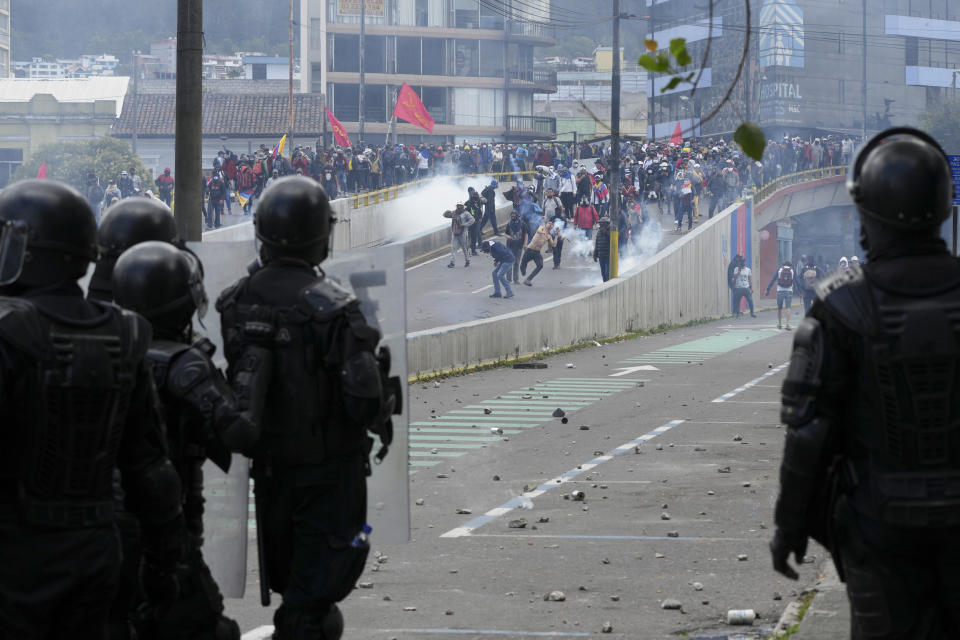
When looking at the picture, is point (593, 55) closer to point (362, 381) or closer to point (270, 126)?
point (270, 126)

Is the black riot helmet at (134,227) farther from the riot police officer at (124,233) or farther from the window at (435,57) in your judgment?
the window at (435,57)

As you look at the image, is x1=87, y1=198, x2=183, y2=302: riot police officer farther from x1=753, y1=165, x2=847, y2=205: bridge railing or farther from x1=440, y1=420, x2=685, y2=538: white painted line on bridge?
x1=753, y1=165, x2=847, y2=205: bridge railing

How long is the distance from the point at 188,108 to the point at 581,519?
14.6 feet

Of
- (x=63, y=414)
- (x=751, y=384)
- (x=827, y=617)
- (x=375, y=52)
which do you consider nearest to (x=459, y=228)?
(x=751, y=384)

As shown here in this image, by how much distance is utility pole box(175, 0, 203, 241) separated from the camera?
1174 cm

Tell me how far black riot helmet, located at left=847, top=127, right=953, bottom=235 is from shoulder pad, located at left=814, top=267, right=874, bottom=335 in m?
0.18

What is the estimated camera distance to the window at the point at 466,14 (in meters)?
92.8

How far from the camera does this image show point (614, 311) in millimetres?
32125

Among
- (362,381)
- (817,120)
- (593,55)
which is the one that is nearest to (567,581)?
(362,381)

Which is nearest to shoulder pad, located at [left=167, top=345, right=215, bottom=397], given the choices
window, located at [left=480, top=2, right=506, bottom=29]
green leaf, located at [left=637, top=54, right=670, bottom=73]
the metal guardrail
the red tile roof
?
green leaf, located at [left=637, top=54, right=670, bottom=73]

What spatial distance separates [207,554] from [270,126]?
3017 inches

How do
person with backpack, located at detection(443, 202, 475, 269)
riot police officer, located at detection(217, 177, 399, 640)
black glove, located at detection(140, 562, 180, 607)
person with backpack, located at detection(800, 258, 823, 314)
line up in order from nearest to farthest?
black glove, located at detection(140, 562, 180, 607) < riot police officer, located at detection(217, 177, 399, 640) < person with backpack, located at detection(800, 258, 823, 314) < person with backpack, located at detection(443, 202, 475, 269)

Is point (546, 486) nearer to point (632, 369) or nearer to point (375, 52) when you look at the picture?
point (632, 369)

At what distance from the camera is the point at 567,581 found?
820 centimetres
